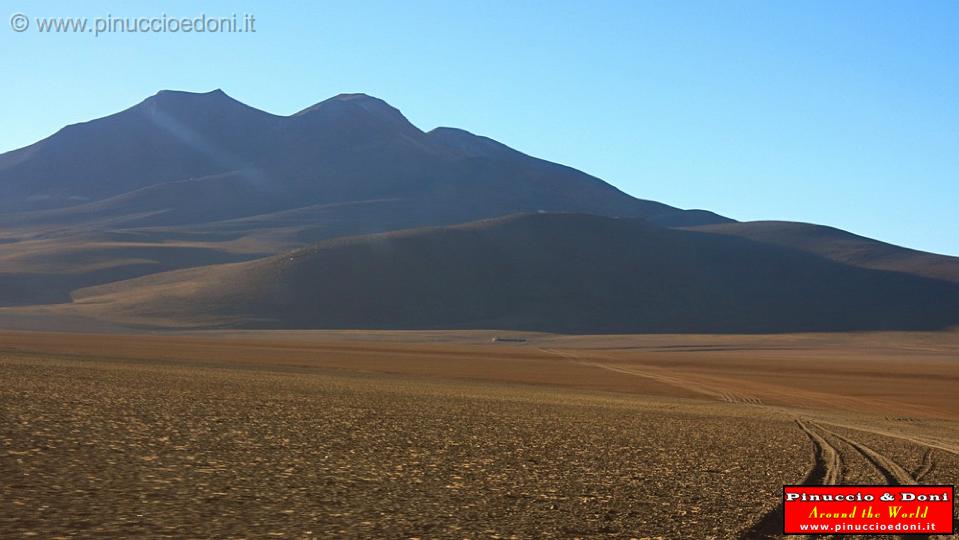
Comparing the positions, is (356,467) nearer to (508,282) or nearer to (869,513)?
(869,513)

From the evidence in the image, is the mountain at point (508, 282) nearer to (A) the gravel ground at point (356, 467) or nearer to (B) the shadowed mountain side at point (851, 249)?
(B) the shadowed mountain side at point (851, 249)

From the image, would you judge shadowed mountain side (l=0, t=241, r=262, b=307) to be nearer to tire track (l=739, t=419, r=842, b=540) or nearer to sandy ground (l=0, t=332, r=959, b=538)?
sandy ground (l=0, t=332, r=959, b=538)

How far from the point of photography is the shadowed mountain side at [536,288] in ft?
399

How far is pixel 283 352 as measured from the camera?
59.8 metres

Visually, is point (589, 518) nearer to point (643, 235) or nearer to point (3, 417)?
→ point (3, 417)

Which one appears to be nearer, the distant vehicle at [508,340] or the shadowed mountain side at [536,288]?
the distant vehicle at [508,340]

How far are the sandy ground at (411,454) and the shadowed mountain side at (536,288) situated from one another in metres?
82.3

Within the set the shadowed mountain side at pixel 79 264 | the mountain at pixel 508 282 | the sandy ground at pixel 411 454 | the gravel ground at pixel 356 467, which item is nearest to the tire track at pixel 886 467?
the sandy ground at pixel 411 454

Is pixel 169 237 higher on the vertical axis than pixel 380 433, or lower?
higher

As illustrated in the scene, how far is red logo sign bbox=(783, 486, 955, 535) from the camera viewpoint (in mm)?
11602

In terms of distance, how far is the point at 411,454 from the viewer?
16.6 m

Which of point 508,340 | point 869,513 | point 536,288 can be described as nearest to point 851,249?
point 536,288

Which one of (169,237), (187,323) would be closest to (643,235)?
(187,323)

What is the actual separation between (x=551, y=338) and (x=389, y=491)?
89874mm
